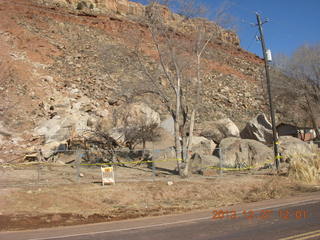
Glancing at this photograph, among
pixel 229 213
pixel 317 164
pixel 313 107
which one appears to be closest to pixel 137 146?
pixel 317 164

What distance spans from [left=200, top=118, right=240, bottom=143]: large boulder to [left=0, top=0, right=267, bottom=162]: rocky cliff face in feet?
18.0

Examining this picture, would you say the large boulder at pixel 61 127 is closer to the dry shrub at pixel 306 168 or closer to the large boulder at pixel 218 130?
the large boulder at pixel 218 130

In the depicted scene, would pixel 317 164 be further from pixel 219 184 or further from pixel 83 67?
pixel 83 67

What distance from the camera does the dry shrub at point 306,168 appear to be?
Answer: 14.3m

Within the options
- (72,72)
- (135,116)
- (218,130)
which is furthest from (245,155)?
(72,72)

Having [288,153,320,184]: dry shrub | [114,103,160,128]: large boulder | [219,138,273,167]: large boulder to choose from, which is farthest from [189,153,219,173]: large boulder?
[114,103,160,128]: large boulder

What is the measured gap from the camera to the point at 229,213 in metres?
9.11

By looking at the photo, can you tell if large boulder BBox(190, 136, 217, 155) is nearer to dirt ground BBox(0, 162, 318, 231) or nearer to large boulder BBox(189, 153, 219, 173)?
large boulder BBox(189, 153, 219, 173)

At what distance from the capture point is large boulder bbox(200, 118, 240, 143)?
1014 inches

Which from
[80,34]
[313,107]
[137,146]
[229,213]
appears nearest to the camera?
[229,213]

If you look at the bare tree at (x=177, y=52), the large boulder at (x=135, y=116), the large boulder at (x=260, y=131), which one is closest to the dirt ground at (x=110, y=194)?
the bare tree at (x=177, y=52)

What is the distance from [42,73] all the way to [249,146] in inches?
1067

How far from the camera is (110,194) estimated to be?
12062mm

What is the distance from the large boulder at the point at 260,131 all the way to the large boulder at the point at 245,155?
7.65m
